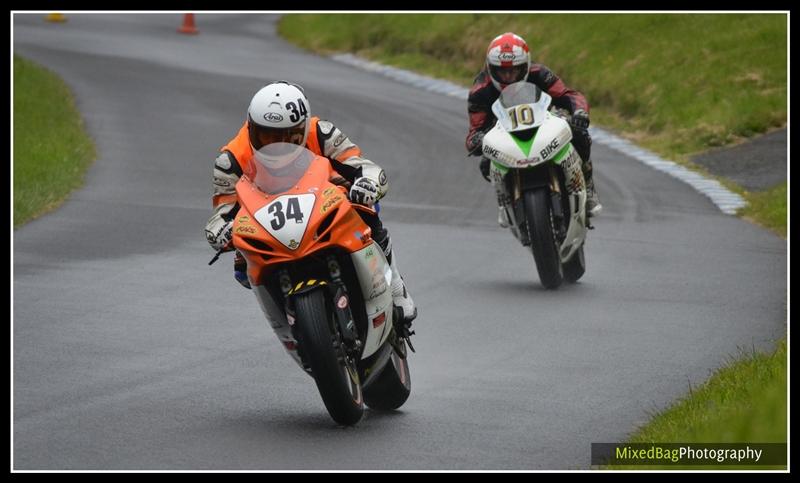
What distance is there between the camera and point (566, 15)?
31.5 meters

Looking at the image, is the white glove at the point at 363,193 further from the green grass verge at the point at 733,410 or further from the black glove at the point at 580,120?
the black glove at the point at 580,120

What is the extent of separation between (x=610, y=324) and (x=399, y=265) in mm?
3121

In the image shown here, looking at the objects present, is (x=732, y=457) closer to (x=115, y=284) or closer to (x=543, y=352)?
(x=543, y=352)

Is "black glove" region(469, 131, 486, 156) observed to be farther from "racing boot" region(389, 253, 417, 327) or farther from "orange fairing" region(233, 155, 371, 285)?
"orange fairing" region(233, 155, 371, 285)

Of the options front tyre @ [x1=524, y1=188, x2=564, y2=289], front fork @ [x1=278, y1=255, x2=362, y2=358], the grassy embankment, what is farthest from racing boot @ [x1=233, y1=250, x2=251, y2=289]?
the grassy embankment

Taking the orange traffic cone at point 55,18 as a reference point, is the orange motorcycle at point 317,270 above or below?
above

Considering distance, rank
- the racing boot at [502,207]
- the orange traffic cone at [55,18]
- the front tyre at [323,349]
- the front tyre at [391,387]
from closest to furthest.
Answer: the front tyre at [323,349], the front tyre at [391,387], the racing boot at [502,207], the orange traffic cone at [55,18]

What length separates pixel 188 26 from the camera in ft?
119

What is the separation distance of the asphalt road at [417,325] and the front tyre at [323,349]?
25 centimetres

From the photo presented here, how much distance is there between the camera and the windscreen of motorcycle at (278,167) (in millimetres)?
7602

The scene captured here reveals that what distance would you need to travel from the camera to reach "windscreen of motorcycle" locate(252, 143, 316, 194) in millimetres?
7602

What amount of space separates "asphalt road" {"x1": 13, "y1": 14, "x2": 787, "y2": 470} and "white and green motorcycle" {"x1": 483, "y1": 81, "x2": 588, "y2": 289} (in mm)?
406

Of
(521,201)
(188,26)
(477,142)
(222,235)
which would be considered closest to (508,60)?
(477,142)

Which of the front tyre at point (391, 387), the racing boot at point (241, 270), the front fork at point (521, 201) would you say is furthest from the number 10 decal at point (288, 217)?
the front fork at point (521, 201)
